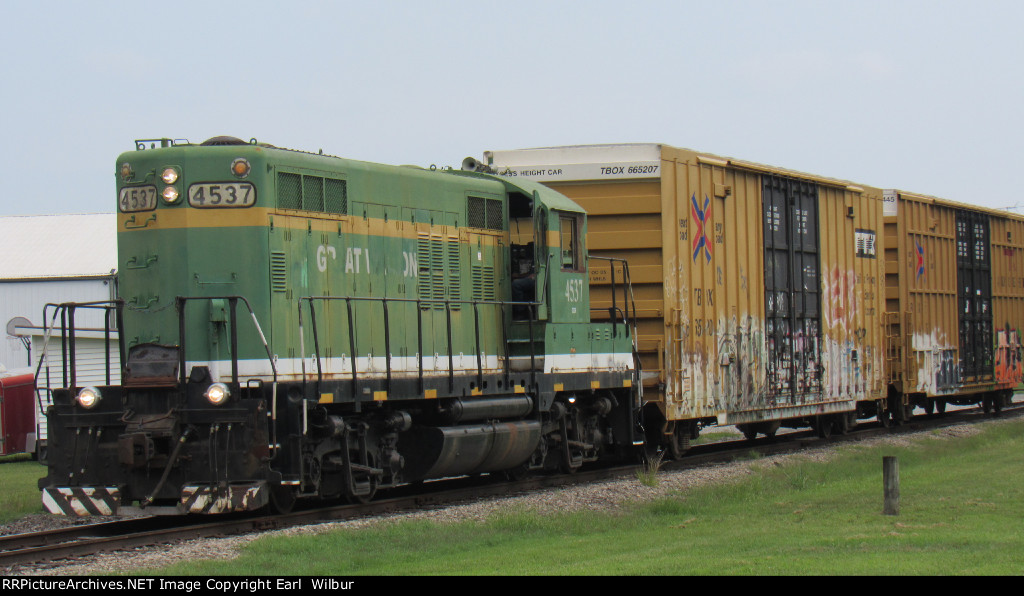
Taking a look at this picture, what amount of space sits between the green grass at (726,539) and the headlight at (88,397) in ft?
8.34

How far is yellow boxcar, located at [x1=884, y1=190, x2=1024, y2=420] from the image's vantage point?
24.1 m

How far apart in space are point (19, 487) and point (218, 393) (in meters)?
8.07

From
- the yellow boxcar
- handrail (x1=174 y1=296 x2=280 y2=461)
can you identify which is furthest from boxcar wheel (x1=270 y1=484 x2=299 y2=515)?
the yellow boxcar

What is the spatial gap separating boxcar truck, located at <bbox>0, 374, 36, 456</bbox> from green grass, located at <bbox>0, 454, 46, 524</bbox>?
37cm

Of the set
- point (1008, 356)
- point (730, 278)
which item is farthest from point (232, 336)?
point (1008, 356)

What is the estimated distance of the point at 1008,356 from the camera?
28.9 meters

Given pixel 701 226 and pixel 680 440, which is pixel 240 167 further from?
pixel 680 440

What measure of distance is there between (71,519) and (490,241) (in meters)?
5.89

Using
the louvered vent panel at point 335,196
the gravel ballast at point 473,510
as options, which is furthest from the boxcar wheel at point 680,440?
the louvered vent panel at point 335,196

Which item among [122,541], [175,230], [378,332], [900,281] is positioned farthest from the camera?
[900,281]

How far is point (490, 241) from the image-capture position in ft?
49.5

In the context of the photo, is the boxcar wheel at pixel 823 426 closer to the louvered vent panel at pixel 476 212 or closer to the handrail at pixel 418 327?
the handrail at pixel 418 327

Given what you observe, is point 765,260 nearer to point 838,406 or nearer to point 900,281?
point 838,406
